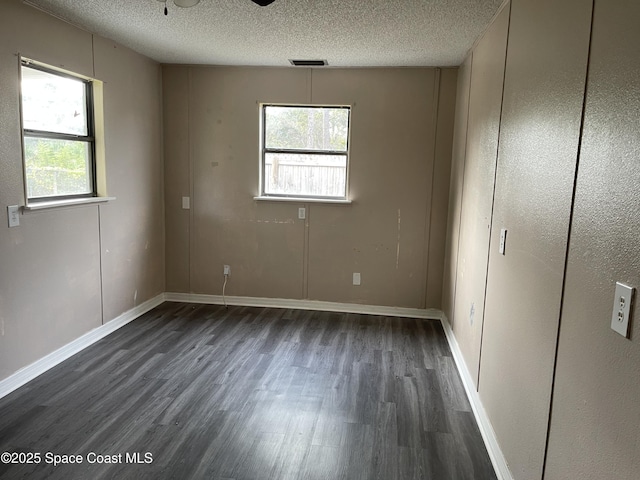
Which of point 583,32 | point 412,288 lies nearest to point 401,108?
point 412,288

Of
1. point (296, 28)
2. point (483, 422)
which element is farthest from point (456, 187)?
point (483, 422)

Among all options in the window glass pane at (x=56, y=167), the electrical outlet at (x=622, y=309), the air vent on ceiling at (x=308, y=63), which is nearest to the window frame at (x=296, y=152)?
the air vent on ceiling at (x=308, y=63)

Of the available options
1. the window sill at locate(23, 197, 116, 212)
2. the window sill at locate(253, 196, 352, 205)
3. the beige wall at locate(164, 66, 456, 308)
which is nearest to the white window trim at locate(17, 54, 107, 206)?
the window sill at locate(23, 197, 116, 212)

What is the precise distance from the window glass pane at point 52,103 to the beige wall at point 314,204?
121 centimetres

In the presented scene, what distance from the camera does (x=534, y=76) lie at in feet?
6.50

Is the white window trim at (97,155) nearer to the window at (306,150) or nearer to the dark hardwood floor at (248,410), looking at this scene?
the dark hardwood floor at (248,410)

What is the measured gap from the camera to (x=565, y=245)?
1.55m

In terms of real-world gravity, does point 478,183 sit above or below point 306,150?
below

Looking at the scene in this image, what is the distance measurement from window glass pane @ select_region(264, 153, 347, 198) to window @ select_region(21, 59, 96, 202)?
1728 millimetres

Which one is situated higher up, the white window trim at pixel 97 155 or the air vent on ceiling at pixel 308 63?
the air vent on ceiling at pixel 308 63

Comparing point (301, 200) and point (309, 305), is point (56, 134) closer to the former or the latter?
point (301, 200)

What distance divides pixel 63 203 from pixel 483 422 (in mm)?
3166

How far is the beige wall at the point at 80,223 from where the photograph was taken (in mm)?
2811

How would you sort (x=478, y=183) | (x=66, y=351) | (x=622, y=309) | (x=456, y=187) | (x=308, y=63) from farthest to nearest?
1. (x=308, y=63)
2. (x=456, y=187)
3. (x=66, y=351)
4. (x=478, y=183)
5. (x=622, y=309)
